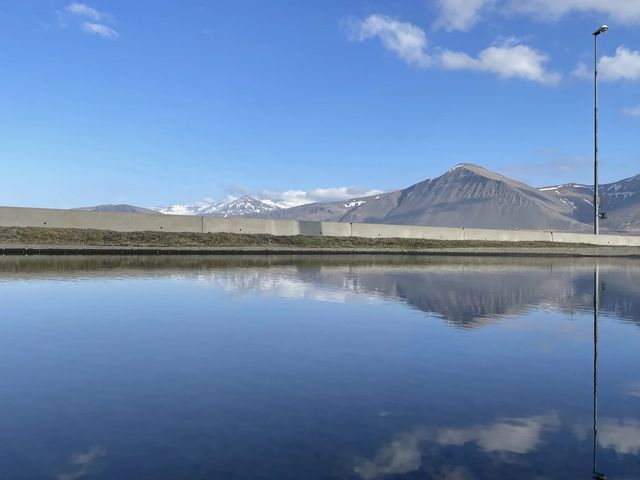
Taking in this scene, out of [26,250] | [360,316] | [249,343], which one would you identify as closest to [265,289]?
[360,316]

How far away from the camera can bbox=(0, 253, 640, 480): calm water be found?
415 centimetres

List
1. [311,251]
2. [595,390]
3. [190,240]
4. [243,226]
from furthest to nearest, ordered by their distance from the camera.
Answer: [243,226] → [311,251] → [190,240] → [595,390]

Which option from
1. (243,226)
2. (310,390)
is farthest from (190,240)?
(310,390)

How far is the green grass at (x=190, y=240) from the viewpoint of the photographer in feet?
99.6

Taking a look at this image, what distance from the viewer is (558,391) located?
6.07 meters

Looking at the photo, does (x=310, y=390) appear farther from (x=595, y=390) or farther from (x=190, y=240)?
(x=190, y=240)

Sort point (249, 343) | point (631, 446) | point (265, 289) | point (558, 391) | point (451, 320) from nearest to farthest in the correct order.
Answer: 1. point (631, 446)
2. point (558, 391)
3. point (249, 343)
4. point (451, 320)
5. point (265, 289)

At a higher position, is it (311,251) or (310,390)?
(311,251)

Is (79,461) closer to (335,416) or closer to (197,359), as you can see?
(335,416)

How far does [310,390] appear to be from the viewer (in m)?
5.91

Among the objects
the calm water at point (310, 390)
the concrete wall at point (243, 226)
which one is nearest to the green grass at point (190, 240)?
the concrete wall at point (243, 226)

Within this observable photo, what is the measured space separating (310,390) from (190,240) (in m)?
29.1

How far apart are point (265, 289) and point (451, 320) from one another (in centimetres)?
604

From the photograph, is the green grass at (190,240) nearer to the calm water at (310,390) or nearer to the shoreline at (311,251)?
the shoreline at (311,251)
